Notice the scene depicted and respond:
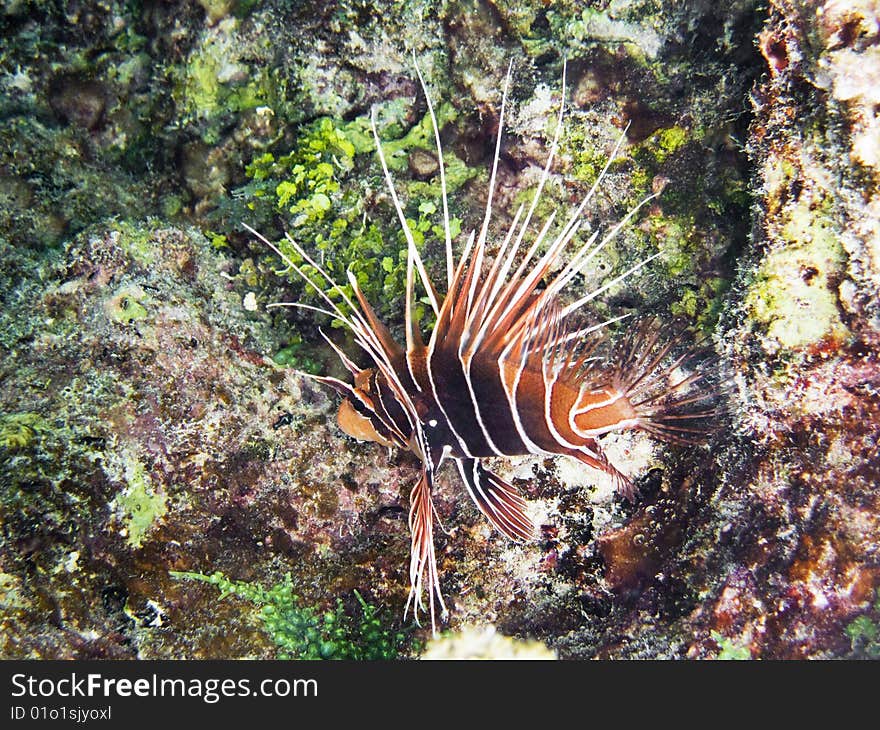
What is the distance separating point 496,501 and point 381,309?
4.96 ft

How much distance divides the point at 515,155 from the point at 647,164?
32.7 inches

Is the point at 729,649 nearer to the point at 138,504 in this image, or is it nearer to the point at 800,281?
the point at 800,281

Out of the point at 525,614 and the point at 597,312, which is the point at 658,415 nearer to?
the point at 597,312

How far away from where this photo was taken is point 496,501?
2.90 m

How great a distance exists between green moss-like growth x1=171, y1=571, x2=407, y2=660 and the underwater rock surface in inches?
0.8

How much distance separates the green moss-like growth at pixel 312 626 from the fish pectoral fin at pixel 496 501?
38.3 inches

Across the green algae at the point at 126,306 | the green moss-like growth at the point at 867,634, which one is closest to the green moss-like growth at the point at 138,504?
the green algae at the point at 126,306

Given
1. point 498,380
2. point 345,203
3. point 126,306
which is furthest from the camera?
point 345,203

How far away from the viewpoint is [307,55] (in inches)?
141

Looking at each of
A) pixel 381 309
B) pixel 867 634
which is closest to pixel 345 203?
pixel 381 309

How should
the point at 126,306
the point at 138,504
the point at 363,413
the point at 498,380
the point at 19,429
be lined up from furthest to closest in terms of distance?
the point at 126,306 → the point at 363,413 → the point at 138,504 → the point at 19,429 → the point at 498,380

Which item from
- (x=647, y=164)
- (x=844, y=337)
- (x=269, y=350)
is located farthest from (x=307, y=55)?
(x=844, y=337)

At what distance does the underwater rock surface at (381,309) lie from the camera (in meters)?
2.51

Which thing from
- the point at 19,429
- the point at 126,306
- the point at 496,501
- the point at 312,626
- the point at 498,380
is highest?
the point at 126,306
